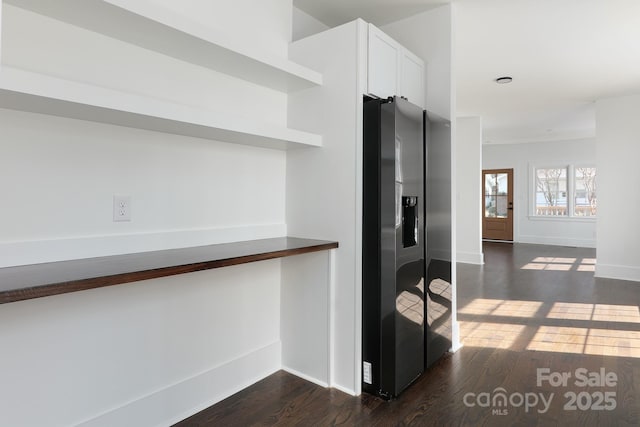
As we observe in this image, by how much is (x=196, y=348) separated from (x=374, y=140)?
1463mm

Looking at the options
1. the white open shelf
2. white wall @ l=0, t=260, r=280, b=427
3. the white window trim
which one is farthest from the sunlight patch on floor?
the white window trim

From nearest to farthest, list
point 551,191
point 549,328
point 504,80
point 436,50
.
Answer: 1. point 436,50
2. point 549,328
3. point 504,80
4. point 551,191

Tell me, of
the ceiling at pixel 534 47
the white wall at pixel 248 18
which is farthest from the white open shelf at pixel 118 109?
the ceiling at pixel 534 47

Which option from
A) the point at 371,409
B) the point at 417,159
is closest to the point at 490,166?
the point at 417,159

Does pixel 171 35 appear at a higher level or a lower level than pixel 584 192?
higher

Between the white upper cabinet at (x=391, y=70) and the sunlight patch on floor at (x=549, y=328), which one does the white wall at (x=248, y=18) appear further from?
the sunlight patch on floor at (x=549, y=328)

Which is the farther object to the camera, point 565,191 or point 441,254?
point 565,191

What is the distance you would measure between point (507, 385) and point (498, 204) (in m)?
8.67

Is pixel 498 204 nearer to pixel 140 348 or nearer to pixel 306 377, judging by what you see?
pixel 306 377

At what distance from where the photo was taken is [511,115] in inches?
263

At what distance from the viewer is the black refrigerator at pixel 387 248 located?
7.12ft

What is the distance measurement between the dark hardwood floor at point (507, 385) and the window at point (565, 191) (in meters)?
5.67

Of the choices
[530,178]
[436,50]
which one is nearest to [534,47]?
[436,50]

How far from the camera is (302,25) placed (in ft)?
9.62
